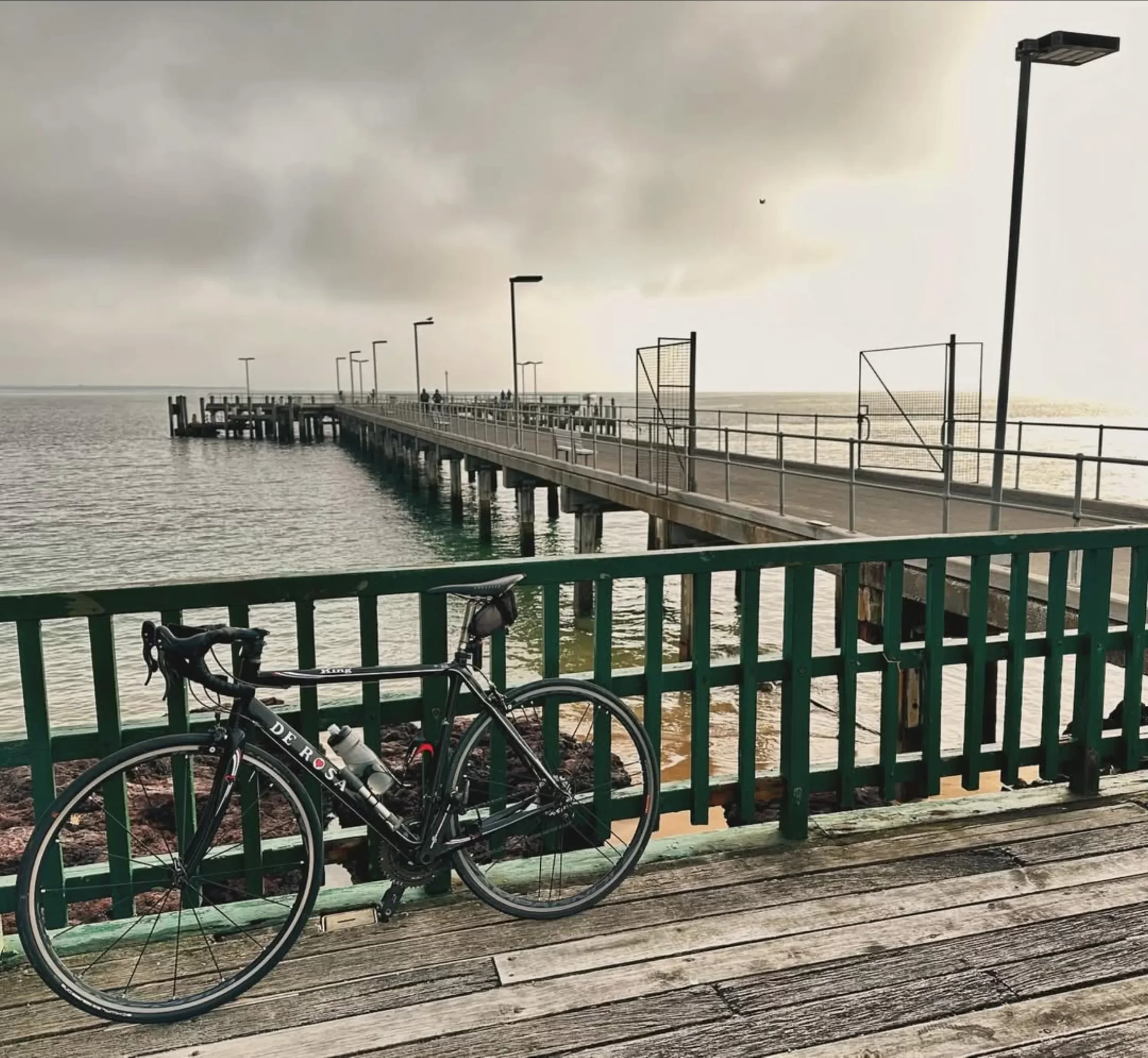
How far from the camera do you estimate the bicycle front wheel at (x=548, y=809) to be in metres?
2.81

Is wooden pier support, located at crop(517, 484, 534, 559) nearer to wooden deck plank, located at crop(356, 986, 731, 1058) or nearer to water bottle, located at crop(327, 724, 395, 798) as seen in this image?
water bottle, located at crop(327, 724, 395, 798)

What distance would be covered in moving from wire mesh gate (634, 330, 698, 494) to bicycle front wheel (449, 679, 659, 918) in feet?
36.9

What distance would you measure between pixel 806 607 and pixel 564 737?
6362mm

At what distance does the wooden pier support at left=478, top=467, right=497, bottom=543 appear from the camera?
1109 inches

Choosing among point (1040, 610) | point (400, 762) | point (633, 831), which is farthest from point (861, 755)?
point (633, 831)

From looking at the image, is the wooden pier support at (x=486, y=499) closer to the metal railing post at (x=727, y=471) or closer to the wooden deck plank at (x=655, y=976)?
the metal railing post at (x=727, y=471)

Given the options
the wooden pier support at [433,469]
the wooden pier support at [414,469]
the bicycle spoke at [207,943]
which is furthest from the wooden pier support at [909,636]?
the wooden pier support at [414,469]

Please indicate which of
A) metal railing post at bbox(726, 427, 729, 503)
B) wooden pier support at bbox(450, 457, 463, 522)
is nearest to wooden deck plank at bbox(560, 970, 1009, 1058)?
metal railing post at bbox(726, 427, 729, 503)

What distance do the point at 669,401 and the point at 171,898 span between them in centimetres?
1386

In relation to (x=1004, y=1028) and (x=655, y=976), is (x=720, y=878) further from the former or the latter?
(x=1004, y=1028)

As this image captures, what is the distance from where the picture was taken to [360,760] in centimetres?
264

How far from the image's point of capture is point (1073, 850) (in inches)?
129

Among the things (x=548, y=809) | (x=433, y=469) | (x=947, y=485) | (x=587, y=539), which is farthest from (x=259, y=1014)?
(x=433, y=469)

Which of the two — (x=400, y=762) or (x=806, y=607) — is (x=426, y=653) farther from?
(x=400, y=762)
